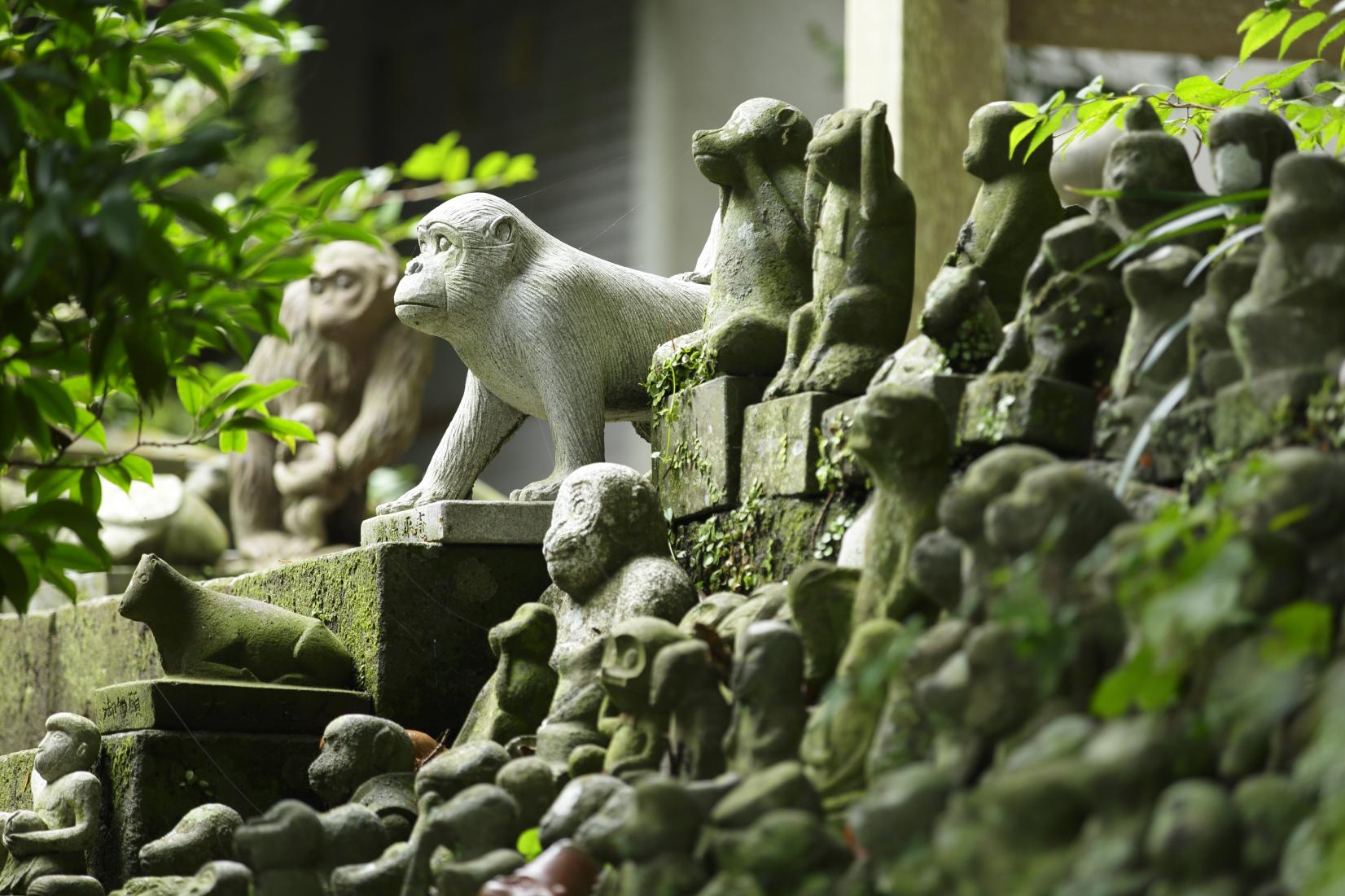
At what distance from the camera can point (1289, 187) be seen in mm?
2705

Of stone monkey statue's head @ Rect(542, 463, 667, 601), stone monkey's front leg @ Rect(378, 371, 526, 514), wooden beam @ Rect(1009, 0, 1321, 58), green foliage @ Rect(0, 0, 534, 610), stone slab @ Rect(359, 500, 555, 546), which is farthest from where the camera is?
wooden beam @ Rect(1009, 0, 1321, 58)

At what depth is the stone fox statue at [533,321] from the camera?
4.52 m

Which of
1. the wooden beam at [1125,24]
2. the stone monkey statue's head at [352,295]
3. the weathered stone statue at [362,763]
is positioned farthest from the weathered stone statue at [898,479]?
the stone monkey statue's head at [352,295]

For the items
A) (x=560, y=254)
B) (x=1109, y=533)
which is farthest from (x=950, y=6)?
(x=1109, y=533)

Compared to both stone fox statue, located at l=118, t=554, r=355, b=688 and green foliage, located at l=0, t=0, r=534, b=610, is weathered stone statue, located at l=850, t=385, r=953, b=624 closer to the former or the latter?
green foliage, located at l=0, t=0, r=534, b=610

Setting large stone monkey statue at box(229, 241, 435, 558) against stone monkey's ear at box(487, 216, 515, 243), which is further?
large stone monkey statue at box(229, 241, 435, 558)

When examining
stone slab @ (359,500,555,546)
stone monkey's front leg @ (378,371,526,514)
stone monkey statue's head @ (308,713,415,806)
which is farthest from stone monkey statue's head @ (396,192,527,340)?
stone monkey statue's head @ (308,713,415,806)

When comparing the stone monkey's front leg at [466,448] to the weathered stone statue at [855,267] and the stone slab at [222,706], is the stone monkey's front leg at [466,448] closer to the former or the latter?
the stone slab at [222,706]

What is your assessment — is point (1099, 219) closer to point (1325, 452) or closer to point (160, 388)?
point (1325, 452)

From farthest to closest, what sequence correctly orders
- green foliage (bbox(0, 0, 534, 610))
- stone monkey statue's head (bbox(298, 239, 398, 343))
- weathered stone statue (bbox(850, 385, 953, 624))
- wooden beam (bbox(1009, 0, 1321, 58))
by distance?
stone monkey statue's head (bbox(298, 239, 398, 343)) → wooden beam (bbox(1009, 0, 1321, 58)) → weathered stone statue (bbox(850, 385, 953, 624)) → green foliage (bbox(0, 0, 534, 610))

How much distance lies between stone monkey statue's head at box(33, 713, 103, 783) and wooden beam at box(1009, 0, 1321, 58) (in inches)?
149

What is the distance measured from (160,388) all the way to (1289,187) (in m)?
1.79

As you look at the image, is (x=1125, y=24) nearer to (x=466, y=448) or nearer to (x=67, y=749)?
(x=466, y=448)

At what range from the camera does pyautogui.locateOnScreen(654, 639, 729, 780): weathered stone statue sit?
3002mm
